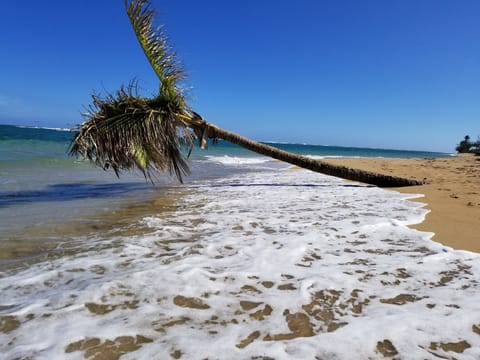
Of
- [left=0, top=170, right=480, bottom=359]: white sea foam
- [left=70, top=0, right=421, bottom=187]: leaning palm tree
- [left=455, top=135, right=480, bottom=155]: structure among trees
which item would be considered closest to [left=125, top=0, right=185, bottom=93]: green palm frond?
[left=70, top=0, right=421, bottom=187]: leaning palm tree

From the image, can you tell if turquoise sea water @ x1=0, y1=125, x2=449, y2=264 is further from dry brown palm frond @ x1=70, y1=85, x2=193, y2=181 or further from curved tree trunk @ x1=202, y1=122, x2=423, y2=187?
curved tree trunk @ x1=202, y1=122, x2=423, y2=187

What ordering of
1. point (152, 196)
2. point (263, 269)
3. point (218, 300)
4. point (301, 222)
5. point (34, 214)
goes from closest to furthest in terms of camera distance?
1. point (218, 300)
2. point (263, 269)
3. point (301, 222)
4. point (34, 214)
5. point (152, 196)

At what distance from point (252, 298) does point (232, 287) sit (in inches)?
9.2

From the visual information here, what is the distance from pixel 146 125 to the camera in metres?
6.69

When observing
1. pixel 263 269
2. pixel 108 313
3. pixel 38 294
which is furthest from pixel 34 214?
pixel 263 269

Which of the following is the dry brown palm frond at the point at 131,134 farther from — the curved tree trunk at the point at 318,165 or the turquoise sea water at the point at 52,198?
the curved tree trunk at the point at 318,165

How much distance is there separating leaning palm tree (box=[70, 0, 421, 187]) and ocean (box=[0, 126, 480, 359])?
1.86 metres

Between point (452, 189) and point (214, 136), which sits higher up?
point (214, 136)

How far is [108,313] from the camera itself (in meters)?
2.16

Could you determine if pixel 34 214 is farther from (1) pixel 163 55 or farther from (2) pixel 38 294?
(1) pixel 163 55

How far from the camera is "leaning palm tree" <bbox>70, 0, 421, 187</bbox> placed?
6.48m

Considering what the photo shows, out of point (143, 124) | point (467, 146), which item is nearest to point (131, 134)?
point (143, 124)

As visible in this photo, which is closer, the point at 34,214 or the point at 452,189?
the point at 34,214

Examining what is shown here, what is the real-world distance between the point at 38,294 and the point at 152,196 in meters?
5.00
